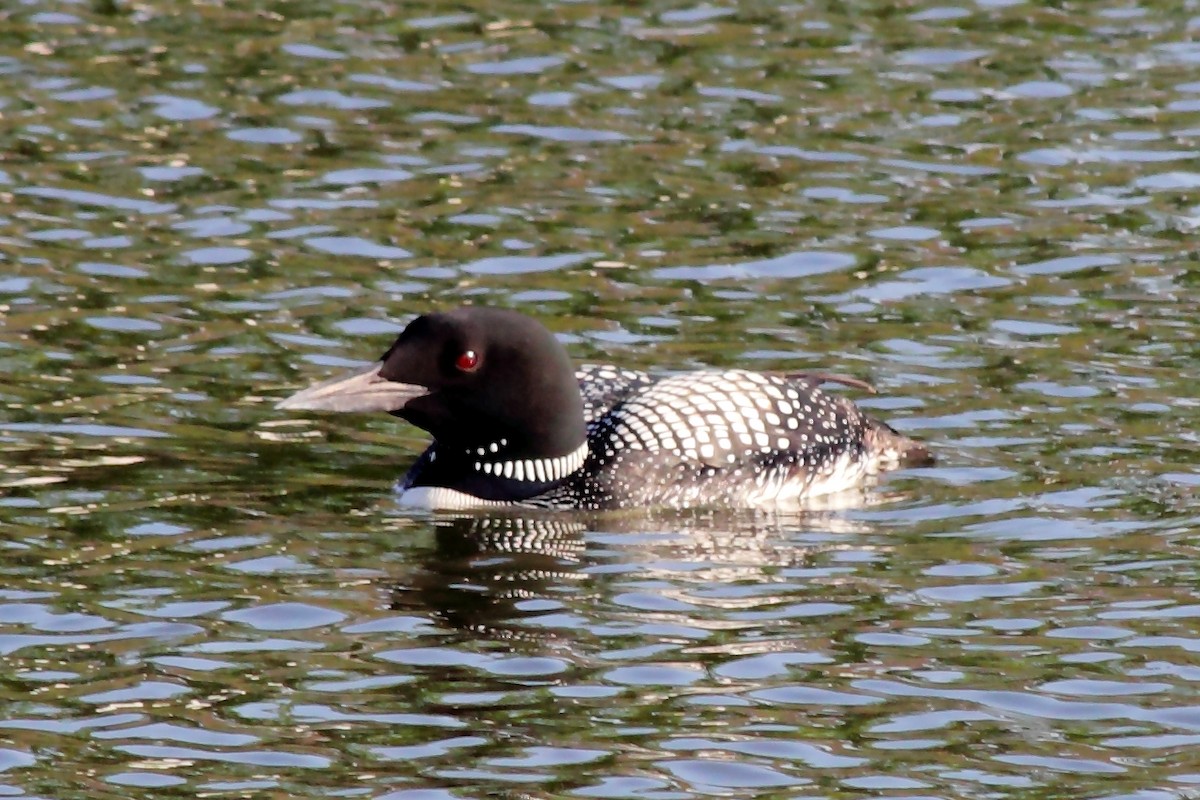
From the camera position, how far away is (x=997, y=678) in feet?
21.9

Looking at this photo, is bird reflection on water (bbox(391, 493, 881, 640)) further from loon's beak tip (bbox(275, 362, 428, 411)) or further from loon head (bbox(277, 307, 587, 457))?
loon's beak tip (bbox(275, 362, 428, 411))

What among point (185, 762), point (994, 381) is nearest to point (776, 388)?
point (994, 381)

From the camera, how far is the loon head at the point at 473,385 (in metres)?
8.35

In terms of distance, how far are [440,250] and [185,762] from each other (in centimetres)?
510

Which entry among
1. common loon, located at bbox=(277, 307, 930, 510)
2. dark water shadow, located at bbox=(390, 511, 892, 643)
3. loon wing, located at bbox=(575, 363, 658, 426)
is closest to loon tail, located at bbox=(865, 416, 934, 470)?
common loon, located at bbox=(277, 307, 930, 510)

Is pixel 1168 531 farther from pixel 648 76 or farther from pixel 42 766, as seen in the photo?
pixel 648 76

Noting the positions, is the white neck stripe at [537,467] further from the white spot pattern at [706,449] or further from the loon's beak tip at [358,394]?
the loon's beak tip at [358,394]

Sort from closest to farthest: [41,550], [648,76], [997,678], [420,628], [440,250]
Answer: [997,678] < [420,628] < [41,550] < [440,250] < [648,76]

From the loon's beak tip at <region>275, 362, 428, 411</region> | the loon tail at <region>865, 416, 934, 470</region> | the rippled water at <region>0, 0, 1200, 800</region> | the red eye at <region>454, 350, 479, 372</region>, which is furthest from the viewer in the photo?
the loon tail at <region>865, 416, 934, 470</region>

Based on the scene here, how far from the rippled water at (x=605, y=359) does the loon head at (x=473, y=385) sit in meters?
0.32

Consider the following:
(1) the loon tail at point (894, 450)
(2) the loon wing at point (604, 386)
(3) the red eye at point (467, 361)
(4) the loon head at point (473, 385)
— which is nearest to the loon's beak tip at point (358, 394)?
(4) the loon head at point (473, 385)

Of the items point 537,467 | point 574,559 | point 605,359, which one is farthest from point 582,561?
point 605,359

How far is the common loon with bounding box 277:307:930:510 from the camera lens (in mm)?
→ 8391

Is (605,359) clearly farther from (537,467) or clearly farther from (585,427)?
(537,467)
